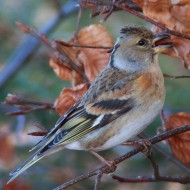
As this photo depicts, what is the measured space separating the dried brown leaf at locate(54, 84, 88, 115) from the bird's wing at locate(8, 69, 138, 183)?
0.19 ft

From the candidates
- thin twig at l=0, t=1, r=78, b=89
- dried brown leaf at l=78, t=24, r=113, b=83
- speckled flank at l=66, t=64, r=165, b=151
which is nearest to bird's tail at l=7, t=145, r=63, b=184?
speckled flank at l=66, t=64, r=165, b=151

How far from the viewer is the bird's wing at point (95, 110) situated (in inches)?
164

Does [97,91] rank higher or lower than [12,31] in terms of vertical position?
lower

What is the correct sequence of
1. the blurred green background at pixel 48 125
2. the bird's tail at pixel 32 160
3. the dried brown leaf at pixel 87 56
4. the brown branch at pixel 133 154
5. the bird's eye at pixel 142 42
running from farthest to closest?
the blurred green background at pixel 48 125 < the dried brown leaf at pixel 87 56 < the bird's eye at pixel 142 42 < the bird's tail at pixel 32 160 < the brown branch at pixel 133 154

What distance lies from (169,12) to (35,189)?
250 centimetres

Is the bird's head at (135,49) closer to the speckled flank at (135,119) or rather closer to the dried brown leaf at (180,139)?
the speckled flank at (135,119)

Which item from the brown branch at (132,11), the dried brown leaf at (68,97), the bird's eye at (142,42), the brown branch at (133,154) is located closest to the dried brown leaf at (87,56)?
the dried brown leaf at (68,97)

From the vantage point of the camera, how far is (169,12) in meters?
3.87

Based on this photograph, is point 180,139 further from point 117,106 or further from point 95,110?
point 95,110

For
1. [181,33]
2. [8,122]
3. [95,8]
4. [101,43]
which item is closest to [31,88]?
[8,122]

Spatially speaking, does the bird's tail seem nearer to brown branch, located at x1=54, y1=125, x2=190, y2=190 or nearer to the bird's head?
brown branch, located at x1=54, y1=125, x2=190, y2=190

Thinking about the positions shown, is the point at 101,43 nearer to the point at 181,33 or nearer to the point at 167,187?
the point at 181,33

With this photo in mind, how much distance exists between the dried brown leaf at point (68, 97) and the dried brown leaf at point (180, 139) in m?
0.59

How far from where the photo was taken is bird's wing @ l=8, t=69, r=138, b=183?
4164 mm
